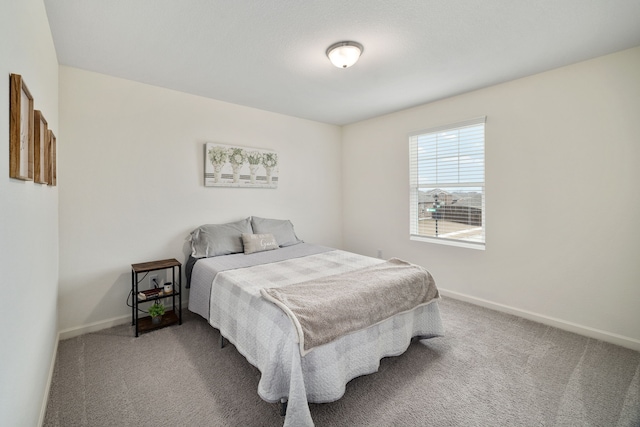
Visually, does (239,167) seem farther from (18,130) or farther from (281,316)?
(18,130)

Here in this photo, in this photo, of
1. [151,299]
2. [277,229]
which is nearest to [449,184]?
[277,229]

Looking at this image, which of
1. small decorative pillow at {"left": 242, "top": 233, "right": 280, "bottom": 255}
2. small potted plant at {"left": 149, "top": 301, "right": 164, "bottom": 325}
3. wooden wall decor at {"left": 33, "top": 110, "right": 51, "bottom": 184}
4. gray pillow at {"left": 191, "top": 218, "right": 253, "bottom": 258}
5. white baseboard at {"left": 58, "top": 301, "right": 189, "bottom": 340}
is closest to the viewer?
wooden wall decor at {"left": 33, "top": 110, "right": 51, "bottom": 184}

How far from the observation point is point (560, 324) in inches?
108

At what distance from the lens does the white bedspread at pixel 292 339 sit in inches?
63.1

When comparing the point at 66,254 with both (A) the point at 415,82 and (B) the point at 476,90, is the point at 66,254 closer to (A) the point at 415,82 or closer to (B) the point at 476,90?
(A) the point at 415,82

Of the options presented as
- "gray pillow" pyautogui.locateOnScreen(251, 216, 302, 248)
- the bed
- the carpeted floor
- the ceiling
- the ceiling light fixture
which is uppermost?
the ceiling

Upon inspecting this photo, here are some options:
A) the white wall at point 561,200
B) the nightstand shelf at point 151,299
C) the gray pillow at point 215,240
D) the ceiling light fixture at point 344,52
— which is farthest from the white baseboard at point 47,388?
the white wall at point 561,200

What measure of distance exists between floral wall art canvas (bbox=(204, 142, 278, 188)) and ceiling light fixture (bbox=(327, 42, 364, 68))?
180cm

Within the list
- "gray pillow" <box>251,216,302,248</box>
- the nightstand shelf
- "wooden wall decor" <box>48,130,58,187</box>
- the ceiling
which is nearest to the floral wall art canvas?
"gray pillow" <box>251,216,302,248</box>

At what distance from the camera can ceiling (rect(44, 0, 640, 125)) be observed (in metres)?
1.83

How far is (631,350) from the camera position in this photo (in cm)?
236

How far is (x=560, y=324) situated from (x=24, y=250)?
4023 millimetres

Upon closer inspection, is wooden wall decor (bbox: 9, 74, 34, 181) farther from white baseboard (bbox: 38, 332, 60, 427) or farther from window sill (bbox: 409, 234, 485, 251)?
window sill (bbox: 409, 234, 485, 251)

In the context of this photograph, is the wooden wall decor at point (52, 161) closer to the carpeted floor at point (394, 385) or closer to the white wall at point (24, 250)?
the white wall at point (24, 250)
